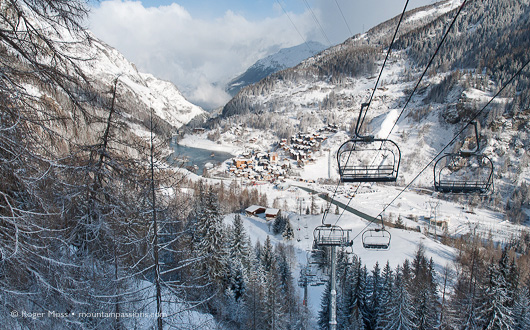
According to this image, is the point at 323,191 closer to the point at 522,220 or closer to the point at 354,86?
the point at 522,220

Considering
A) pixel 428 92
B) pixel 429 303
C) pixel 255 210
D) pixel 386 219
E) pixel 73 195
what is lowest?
pixel 386 219

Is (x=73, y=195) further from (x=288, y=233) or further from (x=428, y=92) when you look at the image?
(x=428, y=92)

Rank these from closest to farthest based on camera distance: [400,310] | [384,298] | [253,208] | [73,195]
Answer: [73,195] → [400,310] → [384,298] → [253,208]

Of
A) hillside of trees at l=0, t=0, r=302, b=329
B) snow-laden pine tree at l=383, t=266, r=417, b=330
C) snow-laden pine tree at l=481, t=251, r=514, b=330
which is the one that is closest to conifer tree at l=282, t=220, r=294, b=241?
snow-laden pine tree at l=383, t=266, r=417, b=330

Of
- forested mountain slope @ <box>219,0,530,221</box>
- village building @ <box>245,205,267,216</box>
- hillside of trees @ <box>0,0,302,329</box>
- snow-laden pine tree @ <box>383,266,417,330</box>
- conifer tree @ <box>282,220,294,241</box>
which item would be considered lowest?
conifer tree @ <box>282,220,294,241</box>

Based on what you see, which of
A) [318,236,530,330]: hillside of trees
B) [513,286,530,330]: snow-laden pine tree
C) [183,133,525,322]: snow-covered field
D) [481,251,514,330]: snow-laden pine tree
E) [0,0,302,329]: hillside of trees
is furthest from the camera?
[183,133,525,322]: snow-covered field

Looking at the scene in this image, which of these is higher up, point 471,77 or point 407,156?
point 471,77

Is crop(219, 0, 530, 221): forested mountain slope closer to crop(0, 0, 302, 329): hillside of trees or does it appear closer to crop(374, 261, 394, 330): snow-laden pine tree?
crop(374, 261, 394, 330): snow-laden pine tree

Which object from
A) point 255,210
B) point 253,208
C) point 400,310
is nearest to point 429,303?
point 400,310

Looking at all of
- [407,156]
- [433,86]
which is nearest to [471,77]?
[433,86]

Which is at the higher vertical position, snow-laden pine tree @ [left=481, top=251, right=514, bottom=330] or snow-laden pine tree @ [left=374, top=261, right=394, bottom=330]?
snow-laden pine tree @ [left=481, top=251, right=514, bottom=330]

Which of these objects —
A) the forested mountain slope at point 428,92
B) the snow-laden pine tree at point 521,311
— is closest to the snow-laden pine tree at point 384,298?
the snow-laden pine tree at point 521,311
